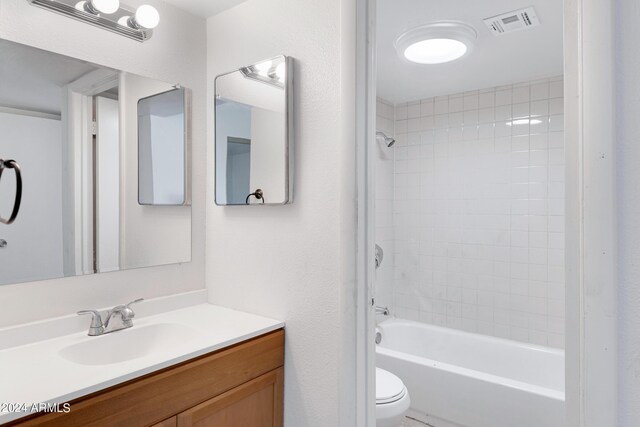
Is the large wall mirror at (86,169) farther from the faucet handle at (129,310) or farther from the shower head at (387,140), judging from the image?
the shower head at (387,140)

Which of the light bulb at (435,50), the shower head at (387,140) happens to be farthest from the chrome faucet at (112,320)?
the shower head at (387,140)

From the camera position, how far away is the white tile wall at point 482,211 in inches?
104

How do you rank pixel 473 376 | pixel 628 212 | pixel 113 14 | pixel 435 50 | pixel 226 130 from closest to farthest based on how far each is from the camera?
pixel 628 212, pixel 113 14, pixel 226 130, pixel 435 50, pixel 473 376

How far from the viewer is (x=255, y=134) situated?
160cm

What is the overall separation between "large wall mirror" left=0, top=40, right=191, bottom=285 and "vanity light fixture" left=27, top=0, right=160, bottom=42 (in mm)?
171

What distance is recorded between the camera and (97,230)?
1516 mm

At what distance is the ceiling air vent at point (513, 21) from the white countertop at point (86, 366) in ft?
5.73

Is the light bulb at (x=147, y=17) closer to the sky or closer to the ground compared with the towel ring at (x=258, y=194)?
closer to the sky

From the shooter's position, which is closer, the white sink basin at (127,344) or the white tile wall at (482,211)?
the white sink basin at (127,344)

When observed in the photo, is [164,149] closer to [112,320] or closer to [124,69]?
[124,69]

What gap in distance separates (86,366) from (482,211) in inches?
107

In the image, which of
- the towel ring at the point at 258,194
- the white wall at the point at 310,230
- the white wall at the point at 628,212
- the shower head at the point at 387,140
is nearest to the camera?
the white wall at the point at 628,212

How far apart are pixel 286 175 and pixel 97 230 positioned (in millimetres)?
804

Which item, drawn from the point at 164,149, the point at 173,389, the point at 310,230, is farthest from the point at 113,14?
the point at 173,389
